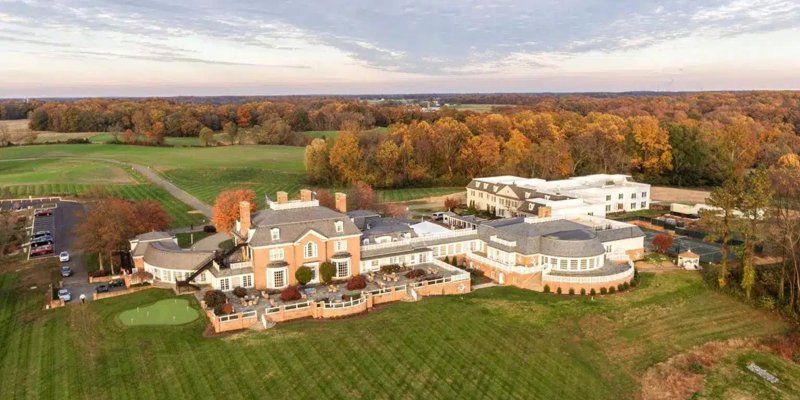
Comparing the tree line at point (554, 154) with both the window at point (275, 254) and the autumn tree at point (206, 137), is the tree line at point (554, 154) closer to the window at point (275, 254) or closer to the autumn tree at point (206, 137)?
the autumn tree at point (206, 137)

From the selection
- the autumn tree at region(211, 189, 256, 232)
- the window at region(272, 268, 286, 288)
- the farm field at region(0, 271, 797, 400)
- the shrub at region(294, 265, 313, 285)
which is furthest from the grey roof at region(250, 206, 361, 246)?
the autumn tree at region(211, 189, 256, 232)

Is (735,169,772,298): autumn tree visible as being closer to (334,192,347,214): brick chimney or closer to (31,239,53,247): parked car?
(334,192,347,214): brick chimney

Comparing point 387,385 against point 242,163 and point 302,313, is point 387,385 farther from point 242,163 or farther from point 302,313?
point 242,163

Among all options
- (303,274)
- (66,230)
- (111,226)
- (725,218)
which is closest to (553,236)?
(725,218)

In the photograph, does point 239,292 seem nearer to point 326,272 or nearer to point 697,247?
point 326,272

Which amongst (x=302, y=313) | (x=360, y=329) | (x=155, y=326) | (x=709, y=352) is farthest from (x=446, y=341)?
(x=155, y=326)

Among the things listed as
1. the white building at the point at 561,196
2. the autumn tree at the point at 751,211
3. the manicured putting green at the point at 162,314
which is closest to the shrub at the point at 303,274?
the manicured putting green at the point at 162,314
